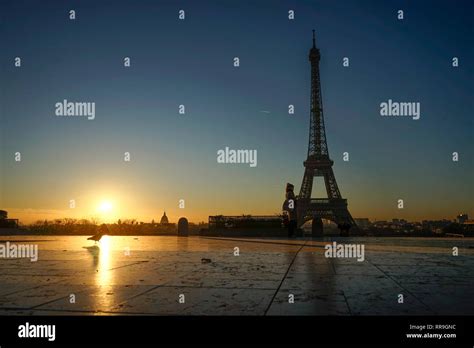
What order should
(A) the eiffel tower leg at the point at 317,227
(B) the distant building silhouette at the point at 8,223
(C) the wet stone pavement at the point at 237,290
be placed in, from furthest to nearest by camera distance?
(B) the distant building silhouette at the point at 8,223
(A) the eiffel tower leg at the point at 317,227
(C) the wet stone pavement at the point at 237,290

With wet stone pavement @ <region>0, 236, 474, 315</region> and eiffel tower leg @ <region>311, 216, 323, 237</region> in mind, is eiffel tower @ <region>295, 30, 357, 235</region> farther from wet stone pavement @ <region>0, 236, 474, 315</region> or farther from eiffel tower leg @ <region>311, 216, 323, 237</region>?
wet stone pavement @ <region>0, 236, 474, 315</region>

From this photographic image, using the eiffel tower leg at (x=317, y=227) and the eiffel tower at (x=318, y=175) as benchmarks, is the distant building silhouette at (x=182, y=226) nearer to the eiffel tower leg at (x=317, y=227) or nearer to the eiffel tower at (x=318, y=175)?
the eiffel tower leg at (x=317, y=227)

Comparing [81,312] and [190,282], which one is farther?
[190,282]

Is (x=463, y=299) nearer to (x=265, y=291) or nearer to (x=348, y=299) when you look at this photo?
(x=348, y=299)

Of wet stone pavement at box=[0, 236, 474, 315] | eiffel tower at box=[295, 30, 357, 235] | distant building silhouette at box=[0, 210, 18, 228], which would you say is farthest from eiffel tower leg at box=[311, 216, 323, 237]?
eiffel tower at box=[295, 30, 357, 235]

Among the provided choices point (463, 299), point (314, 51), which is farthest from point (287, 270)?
point (314, 51)

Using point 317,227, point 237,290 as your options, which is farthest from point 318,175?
point 237,290

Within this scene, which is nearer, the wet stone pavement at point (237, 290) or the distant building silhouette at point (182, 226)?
the wet stone pavement at point (237, 290)

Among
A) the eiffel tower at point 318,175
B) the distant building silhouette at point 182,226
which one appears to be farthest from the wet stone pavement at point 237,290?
the eiffel tower at point 318,175
